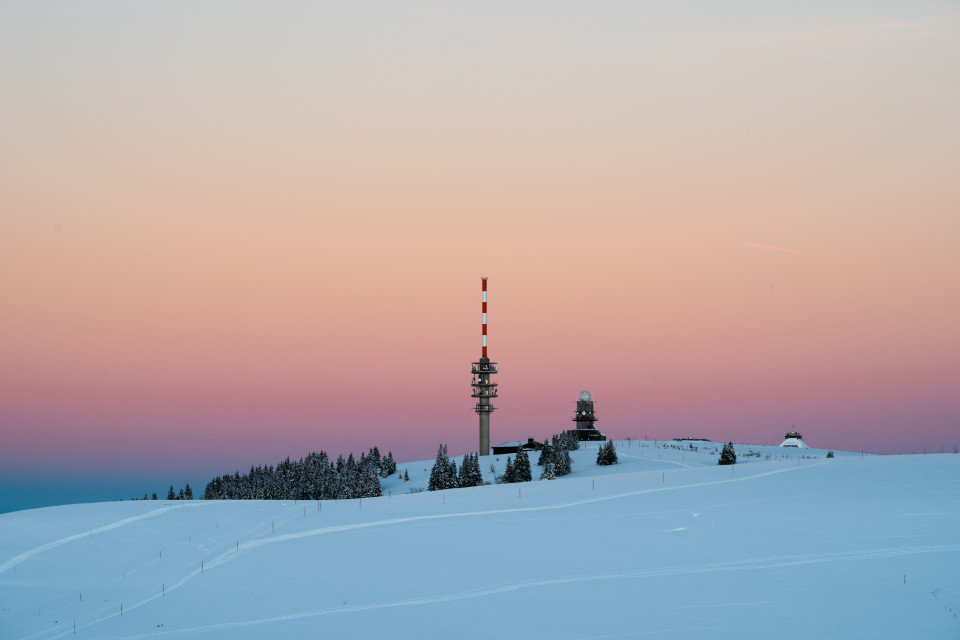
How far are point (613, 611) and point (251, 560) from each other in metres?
17.4

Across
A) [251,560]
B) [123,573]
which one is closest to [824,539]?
[251,560]

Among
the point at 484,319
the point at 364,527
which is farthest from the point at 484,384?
the point at 364,527

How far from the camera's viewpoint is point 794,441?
390 ft

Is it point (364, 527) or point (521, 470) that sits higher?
point (521, 470)

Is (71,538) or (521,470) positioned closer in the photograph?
(71,538)

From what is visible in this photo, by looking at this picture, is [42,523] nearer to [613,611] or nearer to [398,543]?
[398,543]

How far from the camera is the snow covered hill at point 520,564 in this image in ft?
108

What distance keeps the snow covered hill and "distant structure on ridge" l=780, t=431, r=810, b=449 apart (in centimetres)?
6433

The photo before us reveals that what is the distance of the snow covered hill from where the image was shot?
33.1 m

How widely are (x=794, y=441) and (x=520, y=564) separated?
3544 inches

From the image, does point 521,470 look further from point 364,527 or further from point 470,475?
point 364,527

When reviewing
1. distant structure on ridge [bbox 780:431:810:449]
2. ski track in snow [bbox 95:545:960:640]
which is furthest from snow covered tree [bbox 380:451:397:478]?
ski track in snow [bbox 95:545:960:640]

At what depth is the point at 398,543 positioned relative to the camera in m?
42.6

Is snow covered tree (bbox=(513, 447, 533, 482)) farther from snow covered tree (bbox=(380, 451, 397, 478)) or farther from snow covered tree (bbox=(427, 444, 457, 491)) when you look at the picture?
snow covered tree (bbox=(380, 451, 397, 478))
